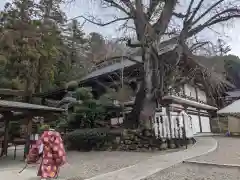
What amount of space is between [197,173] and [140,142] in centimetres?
495

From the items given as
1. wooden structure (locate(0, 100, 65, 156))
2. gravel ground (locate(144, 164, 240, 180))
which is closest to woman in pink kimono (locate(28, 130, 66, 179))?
Result: gravel ground (locate(144, 164, 240, 180))

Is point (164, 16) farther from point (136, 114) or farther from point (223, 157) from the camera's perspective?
point (223, 157)

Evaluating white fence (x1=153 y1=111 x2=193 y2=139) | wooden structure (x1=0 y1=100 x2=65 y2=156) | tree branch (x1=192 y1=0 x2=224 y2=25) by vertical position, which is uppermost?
tree branch (x1=192 y1=0 x2=224 y2=25)

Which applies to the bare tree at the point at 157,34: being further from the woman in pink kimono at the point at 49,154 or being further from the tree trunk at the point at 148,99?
the woman in pink kimono at the point at 49,154

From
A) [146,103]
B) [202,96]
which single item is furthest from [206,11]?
[202,96]

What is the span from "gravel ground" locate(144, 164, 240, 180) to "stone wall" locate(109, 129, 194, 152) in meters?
3.89

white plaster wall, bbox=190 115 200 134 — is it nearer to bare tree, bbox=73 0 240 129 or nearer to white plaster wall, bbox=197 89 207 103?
white plaster wall, bbox=197 89 207 103

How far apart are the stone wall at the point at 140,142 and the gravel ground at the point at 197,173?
3.89 m

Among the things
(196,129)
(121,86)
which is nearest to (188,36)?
(121,86)

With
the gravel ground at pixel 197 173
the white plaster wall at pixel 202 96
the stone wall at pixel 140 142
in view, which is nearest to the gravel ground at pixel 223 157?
the gravel ground at pixel 197 173

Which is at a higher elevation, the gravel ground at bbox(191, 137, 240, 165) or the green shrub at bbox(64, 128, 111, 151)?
the green shrub at bbox(64, 128, 111, 151)

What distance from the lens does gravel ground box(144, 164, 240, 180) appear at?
560cm

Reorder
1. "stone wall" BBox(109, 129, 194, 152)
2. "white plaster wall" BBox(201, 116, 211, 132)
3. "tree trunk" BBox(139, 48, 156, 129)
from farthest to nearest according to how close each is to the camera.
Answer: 1. "white plaster wall" BBox(201, 116, 211, 132)
2. "tree trunk" BBox(139, 48, 156, 129)
3. "stone wall" BBox(109, 129, 194, 152)

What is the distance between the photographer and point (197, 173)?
600 cm
